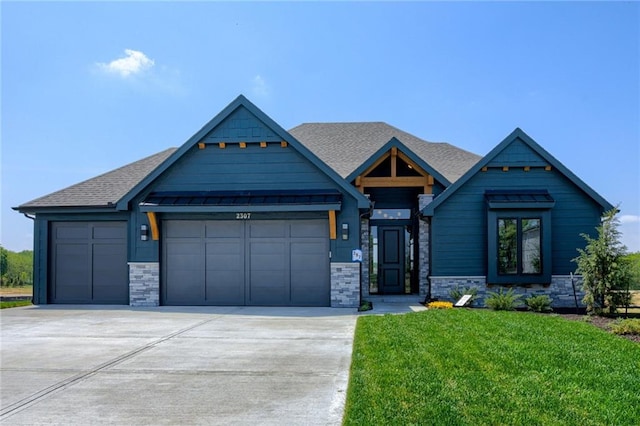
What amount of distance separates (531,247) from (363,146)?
265 inches

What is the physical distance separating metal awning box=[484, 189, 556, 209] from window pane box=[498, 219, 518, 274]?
501mm

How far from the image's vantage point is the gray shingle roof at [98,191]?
47.5ft

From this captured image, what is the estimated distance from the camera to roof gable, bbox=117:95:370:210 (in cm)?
1354

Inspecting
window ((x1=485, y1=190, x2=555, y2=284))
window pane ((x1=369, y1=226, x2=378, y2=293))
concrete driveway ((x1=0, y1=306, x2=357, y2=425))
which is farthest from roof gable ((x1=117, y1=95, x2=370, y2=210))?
window ((x1=485, y1=190, x2=555, y2=284))

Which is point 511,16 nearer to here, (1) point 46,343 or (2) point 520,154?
(2) point 520,154

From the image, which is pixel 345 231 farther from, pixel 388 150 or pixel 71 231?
pixel 71 231

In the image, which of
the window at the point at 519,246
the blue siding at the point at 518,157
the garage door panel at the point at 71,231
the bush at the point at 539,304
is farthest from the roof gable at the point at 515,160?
the garage door panel at the point at 71,231

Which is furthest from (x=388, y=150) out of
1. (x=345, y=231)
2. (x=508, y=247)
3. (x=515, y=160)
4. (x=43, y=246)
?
(x=43, y=246)

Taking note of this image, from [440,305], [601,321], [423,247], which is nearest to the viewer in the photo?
[601,321]

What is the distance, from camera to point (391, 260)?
16125 mm

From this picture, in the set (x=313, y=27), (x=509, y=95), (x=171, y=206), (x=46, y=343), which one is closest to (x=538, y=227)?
(x=509, y=95)

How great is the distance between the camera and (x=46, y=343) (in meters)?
8.60

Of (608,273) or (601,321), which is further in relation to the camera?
(608,273)

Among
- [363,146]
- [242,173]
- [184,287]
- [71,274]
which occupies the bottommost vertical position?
[184,287]
